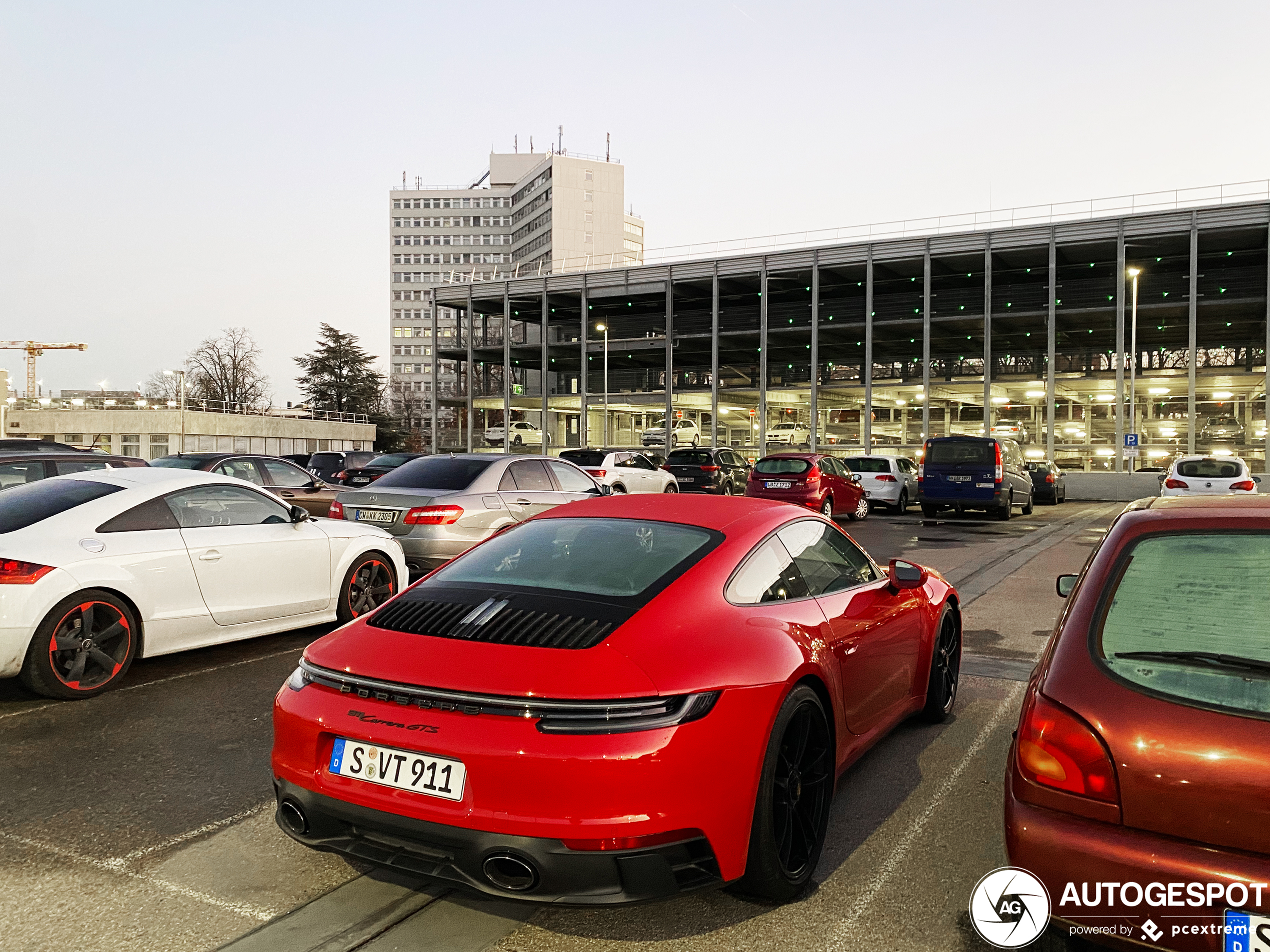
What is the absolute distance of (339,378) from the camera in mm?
93312

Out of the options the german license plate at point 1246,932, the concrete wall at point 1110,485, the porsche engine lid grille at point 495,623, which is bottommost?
the concrete wall at point 1110,485

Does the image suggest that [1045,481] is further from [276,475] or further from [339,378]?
[339,378]

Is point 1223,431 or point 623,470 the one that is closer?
point 623,470

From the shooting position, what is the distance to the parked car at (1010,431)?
40.6 m

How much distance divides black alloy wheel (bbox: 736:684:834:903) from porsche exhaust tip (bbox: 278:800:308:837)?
4.58 ft

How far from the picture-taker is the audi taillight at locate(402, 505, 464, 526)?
9.06m

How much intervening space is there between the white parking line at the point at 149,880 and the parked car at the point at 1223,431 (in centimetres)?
4712

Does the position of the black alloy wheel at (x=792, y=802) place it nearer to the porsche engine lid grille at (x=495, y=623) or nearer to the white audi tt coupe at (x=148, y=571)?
the porsche engine lid grille at (x=495, y=623)

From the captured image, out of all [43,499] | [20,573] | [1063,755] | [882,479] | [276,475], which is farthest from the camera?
[882,479]

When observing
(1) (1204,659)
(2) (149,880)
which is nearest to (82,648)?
(2) (149,880)

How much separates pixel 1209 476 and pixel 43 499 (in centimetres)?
2097

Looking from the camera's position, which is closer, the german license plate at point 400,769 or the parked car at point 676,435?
the german license plate at point 400,769

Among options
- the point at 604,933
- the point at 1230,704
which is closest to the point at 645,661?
the point at 604,933

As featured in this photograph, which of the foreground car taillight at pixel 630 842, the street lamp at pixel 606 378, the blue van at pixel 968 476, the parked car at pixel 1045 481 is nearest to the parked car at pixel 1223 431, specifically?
the parked car at pixel 1045 481
